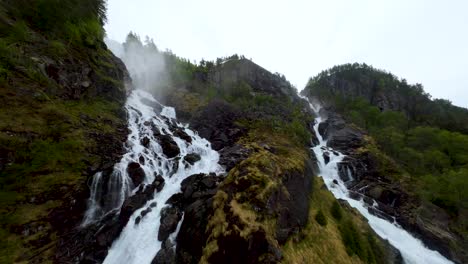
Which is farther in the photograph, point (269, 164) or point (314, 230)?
point (269, 164)

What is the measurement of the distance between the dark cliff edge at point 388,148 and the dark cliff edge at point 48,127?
32790mm

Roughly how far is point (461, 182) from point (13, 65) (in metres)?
55.8

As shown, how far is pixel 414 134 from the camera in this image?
175ft

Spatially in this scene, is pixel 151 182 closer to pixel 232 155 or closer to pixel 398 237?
pixel 232 155

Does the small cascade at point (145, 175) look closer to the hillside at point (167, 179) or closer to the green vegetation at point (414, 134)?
the hillside at point (167, 179)

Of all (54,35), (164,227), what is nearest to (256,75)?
(54,35)

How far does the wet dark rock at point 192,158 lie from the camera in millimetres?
28136

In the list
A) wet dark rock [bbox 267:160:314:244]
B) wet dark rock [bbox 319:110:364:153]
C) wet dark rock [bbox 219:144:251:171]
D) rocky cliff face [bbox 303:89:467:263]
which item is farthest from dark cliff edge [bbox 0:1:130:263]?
wet dark rock [bbox 319:110:364:153]

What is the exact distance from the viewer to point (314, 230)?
1712cm

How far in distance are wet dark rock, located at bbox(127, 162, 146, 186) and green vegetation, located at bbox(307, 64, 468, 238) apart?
117ft

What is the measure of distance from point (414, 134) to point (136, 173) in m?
61.4

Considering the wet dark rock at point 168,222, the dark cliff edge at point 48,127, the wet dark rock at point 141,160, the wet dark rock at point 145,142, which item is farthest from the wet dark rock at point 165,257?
the wet dark rock at point 145,142

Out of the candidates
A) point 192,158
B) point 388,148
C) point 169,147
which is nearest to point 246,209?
point 192,158

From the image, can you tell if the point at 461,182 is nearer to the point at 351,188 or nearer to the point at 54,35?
the point at 351,188
